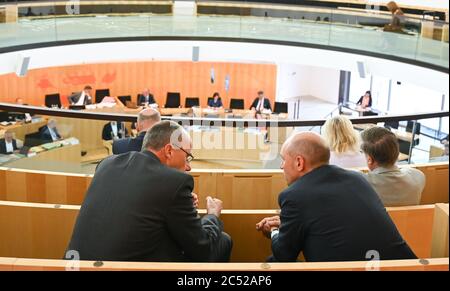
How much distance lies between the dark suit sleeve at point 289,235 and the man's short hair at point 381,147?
0.92 m

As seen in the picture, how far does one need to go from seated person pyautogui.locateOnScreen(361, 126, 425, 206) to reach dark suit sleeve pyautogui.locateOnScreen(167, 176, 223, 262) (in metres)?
1.08

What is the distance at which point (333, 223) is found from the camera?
215cm

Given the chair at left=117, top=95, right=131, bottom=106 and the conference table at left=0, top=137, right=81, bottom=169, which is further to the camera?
the chair at left=117, top=95, right=131, bottom=106

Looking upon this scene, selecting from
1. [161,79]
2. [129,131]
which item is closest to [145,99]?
[161,79]

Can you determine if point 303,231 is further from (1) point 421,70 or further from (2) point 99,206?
(1) point 421,70

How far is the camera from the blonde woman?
11.7ft

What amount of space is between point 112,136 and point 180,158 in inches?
130

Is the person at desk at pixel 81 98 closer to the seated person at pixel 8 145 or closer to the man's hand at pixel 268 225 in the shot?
the seated person at pixel 8 145

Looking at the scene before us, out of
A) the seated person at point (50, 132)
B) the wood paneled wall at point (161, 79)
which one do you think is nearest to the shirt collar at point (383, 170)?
the seated person at point (50, 132)

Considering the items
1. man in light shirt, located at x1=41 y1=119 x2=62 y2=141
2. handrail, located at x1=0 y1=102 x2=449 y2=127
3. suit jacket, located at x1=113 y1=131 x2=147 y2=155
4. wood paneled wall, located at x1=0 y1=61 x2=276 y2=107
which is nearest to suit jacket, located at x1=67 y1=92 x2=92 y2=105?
wood paneled wall, located at x1=0 y1=61 x2=276 y2=107

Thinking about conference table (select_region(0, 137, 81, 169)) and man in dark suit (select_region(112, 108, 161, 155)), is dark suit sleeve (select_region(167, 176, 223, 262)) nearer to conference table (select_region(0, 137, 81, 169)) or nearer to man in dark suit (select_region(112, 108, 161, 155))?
man in dark suit (select_region(112, 108, 161, 155))

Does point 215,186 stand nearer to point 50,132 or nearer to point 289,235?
point 289,235

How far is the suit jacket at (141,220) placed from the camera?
84.7 inches
